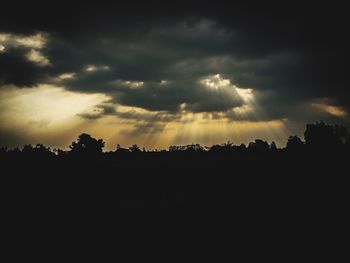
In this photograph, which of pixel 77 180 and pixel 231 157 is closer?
pixel 77 180

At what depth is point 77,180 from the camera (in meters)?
26.0

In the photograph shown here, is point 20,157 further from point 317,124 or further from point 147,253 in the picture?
point 317,124

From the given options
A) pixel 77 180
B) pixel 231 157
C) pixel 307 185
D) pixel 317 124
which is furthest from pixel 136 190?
pixel 317 124

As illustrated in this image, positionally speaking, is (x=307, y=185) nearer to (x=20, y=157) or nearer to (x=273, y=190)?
(x=273, y=190)

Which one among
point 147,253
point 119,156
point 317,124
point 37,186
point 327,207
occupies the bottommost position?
point 147,253

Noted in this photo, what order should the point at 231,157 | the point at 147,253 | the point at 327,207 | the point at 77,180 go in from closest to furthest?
1. the point at 147,253
2. the point at 327,207
3. the point at 77,180
4. the point at 231,157

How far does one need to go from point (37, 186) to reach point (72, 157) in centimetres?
506

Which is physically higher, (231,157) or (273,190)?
(231,157)

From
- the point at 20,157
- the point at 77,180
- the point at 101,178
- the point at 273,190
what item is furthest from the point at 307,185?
the point at 20,157

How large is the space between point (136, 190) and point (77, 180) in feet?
16.4

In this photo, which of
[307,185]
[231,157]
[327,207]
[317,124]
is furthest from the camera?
[317,124]

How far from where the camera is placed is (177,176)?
27656mm

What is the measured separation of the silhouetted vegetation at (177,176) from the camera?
24.0 metres

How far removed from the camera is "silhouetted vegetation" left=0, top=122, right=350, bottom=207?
78.6 feet
